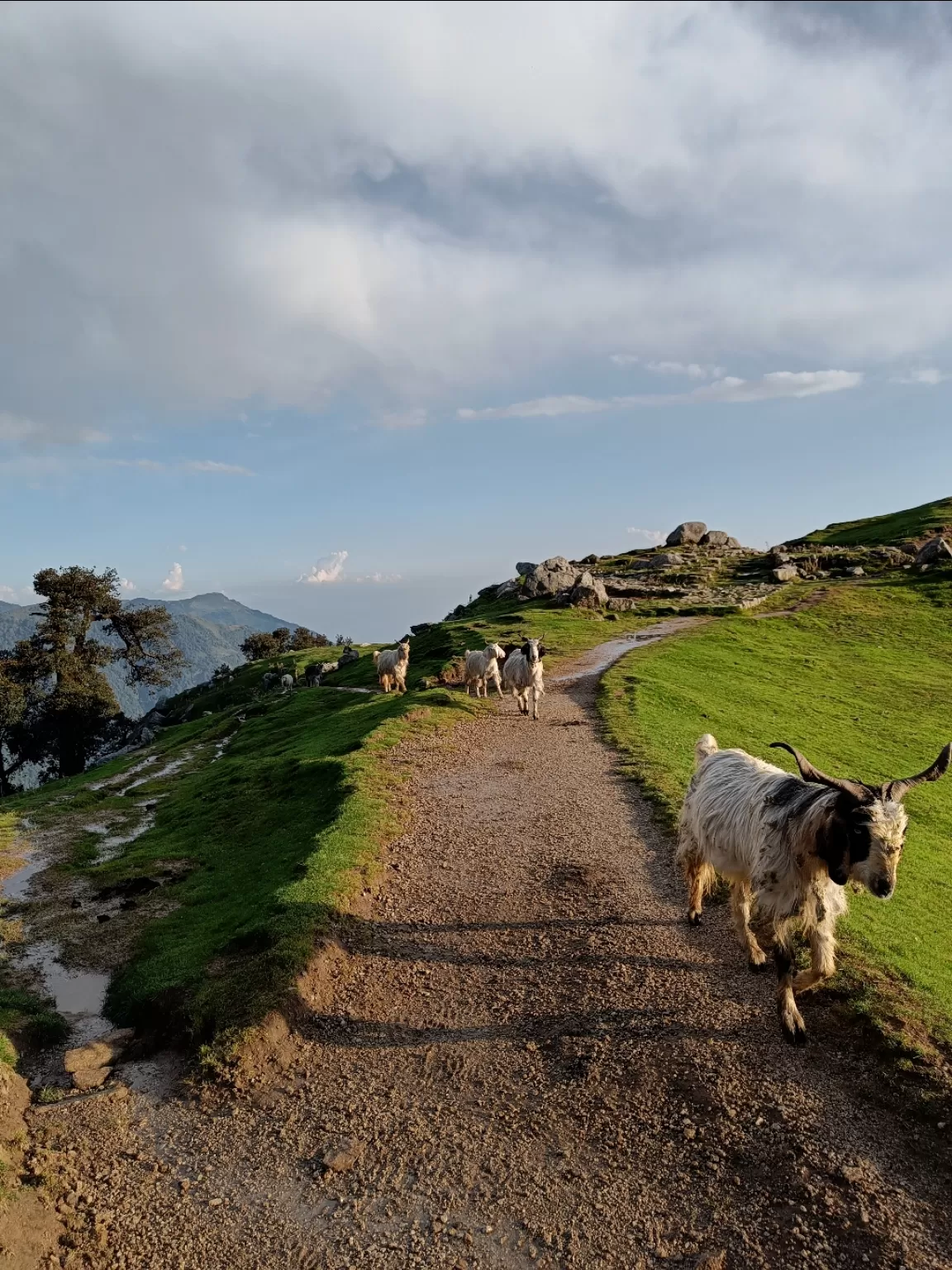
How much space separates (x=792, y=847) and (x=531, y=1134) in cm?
450

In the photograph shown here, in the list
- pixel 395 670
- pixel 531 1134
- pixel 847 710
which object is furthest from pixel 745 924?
pixel 395 670

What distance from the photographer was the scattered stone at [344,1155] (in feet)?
26.4

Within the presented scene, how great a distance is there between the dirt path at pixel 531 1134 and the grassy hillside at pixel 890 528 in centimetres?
8346

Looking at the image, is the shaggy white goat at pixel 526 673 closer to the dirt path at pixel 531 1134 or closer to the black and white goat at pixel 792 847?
the dirt path at pixel 531 1134

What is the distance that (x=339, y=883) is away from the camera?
14164 mm

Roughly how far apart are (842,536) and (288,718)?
79916 millimetres

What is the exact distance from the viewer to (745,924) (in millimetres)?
10820

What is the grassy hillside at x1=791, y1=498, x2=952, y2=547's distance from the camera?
276 feet

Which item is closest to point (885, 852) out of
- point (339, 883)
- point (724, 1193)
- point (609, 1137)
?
point (724, 1193)

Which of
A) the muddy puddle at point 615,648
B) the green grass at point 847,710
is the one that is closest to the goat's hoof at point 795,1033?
the green grass at point 847,710

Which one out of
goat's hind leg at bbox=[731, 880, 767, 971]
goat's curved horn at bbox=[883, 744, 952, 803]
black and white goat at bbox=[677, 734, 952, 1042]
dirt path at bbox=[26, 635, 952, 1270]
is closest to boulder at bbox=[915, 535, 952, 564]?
black and white goat at bbox=[677, 734, 952, 1042]

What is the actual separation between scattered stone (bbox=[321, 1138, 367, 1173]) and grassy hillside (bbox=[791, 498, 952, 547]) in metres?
87.1

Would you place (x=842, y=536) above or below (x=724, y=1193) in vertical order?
above

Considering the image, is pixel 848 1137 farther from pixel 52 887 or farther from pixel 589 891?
pixel 52 887
